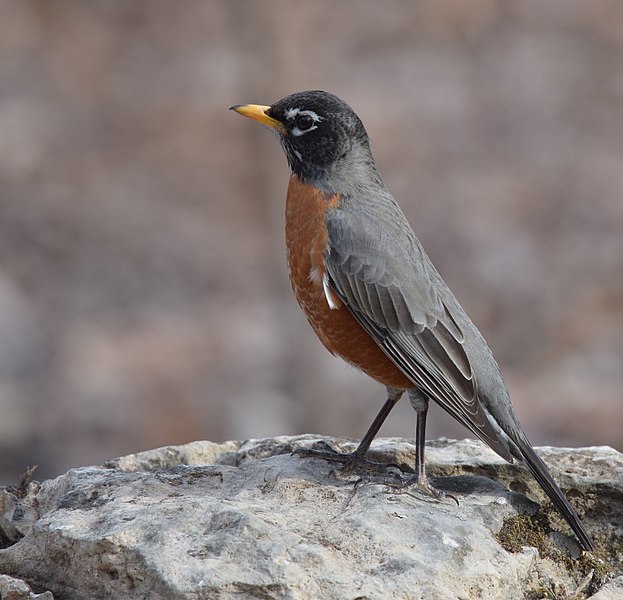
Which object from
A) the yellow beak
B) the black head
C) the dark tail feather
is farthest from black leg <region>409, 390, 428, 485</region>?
the yellow beak

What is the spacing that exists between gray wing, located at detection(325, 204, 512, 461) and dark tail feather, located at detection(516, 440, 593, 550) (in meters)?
0.13

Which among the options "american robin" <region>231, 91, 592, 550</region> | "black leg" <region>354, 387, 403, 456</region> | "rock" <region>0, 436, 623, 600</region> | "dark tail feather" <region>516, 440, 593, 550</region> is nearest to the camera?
"rock" <region>0, 436, 623, 600</region>

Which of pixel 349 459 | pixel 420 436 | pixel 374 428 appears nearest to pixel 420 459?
pixel 420 436

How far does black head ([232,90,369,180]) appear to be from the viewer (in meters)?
6.36

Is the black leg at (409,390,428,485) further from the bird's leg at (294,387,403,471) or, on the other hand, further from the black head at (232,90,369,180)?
the black head at (232,90,369,180)

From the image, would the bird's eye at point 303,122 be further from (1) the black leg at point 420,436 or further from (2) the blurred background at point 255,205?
(2) the blurred background at point 255,205

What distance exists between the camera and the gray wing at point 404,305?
5.68 meters

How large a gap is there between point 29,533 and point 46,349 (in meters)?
7.12

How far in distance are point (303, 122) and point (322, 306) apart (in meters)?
1.16

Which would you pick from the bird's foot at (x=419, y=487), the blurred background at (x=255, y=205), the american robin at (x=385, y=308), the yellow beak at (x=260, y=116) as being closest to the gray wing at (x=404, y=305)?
the american robin at (x=385, y=308)

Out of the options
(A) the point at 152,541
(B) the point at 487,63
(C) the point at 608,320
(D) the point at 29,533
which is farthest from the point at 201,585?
(B) the point at 487,63

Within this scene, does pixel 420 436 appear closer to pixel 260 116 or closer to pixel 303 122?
pixel 303 122

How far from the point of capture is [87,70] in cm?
1614

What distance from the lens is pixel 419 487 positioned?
17.7ft
